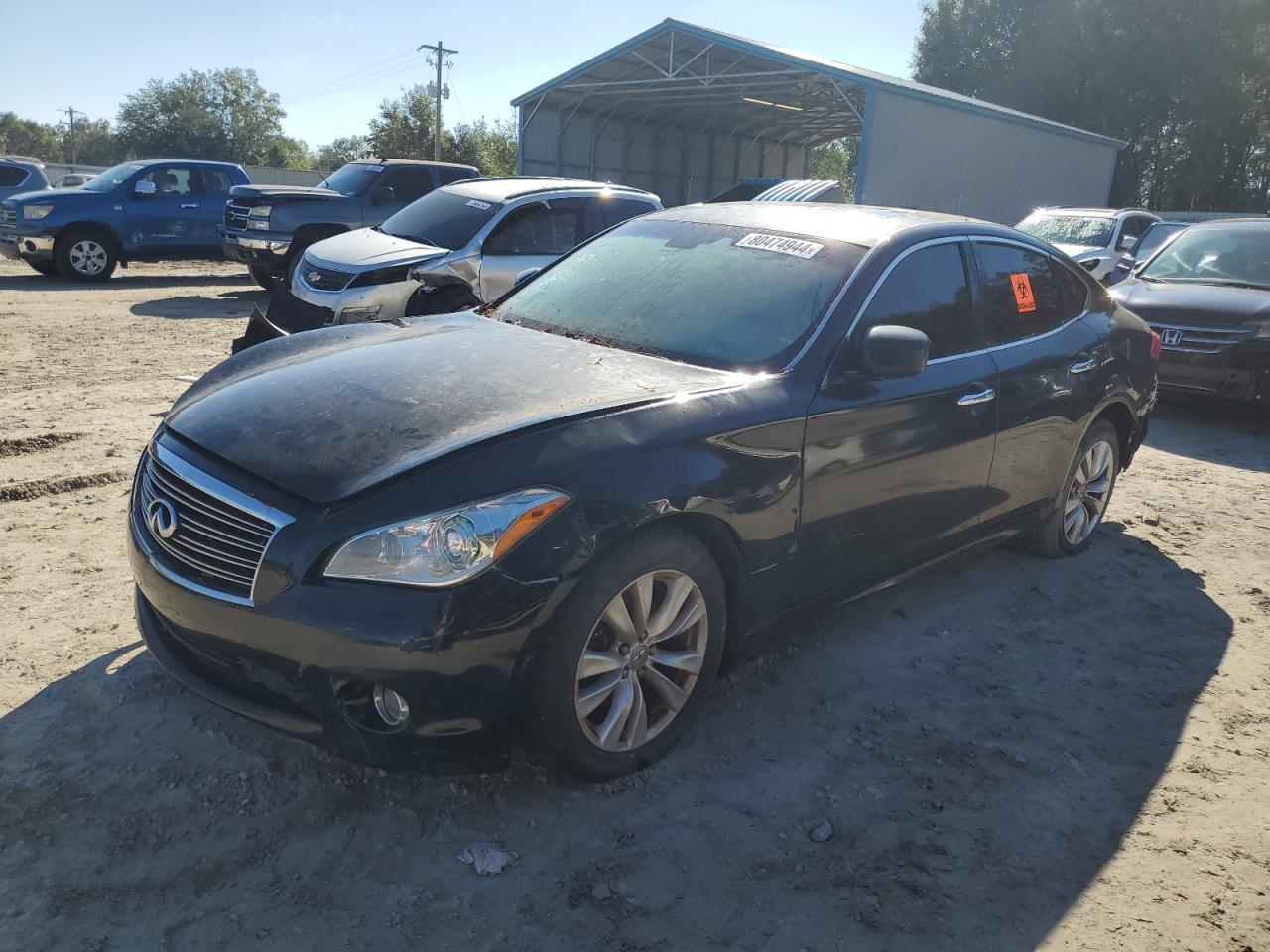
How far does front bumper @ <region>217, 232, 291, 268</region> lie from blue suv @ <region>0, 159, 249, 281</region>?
6.52 feet

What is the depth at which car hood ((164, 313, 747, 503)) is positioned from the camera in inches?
106

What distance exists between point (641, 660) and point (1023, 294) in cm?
272

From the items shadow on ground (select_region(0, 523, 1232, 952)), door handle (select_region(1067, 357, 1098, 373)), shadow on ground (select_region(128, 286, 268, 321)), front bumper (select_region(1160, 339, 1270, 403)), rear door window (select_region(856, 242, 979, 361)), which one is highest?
rear door window (select_region(856, 242, 979, 361))

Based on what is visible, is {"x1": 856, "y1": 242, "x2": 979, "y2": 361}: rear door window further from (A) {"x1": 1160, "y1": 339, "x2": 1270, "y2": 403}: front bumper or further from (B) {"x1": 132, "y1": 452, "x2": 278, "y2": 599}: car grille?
(A) {"x1": 1160, "y1": 339, "x2": 1270, "y2": 403}: front bumper

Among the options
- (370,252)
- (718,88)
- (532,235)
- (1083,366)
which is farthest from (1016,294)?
(718,88)

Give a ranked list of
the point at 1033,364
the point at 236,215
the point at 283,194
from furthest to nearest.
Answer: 1. the point at 236,215
2. the point at 283,194
3. the point at 1033,364

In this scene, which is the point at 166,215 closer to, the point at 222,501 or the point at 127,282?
the point at 127,282

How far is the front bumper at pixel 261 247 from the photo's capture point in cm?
1330

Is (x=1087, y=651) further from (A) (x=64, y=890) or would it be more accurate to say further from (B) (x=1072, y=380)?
(A) (x=64, y=890)

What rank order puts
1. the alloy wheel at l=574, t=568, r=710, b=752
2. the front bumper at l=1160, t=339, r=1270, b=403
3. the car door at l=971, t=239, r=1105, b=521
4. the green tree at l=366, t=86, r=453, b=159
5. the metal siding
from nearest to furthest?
the alloy wheel at l=574, t=568, r=710, b=752 < the car door at l=971, t=239, r=1105, b=521 < the front bumper at l=1160, t=339, r=1270, b=403 < the metal siding < the green tree at l=366, t=86, r=453, b=159

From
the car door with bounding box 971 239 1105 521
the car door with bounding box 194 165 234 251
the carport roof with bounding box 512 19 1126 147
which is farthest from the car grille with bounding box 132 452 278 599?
the carport roof with bounding box 512 19 1126 147

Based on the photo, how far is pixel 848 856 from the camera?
2734 millimetres

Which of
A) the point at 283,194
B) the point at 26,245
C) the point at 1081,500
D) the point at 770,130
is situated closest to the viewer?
the point at 1081,500

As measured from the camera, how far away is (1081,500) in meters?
5.13
